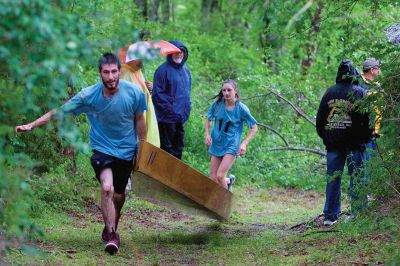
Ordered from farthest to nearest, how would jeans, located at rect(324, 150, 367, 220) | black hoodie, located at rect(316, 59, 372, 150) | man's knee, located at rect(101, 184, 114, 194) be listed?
jeans, located at rect(324, 150, 367, 220), black hoodie, located at rect(316, 59, 372, 150), man's knee, located at rect(101, 184, 114, 194)

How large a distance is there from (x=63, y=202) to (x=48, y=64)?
7.43 m

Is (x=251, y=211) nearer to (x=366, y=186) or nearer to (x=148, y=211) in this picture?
(x=148, y=211)

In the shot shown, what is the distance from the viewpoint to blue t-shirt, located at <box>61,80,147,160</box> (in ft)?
29.1

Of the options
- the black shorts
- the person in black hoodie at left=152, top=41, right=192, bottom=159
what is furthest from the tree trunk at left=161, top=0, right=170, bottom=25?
the black shorts

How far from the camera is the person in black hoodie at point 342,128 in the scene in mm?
10289

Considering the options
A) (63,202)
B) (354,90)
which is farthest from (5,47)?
(63,202)

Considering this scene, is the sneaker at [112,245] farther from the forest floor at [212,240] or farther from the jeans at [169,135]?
the jeans at [169,135]

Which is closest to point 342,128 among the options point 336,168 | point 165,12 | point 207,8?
point 336,168

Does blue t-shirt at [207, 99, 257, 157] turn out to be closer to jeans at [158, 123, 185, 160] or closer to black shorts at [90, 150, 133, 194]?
jeans at [158, 123, 185, 160]

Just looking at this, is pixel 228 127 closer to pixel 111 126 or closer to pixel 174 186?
pixel 174 186

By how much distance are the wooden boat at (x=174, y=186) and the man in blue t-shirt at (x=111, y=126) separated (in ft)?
0.62

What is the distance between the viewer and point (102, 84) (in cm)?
895

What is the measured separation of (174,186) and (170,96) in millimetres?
3261

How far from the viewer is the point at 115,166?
30.2 feet
